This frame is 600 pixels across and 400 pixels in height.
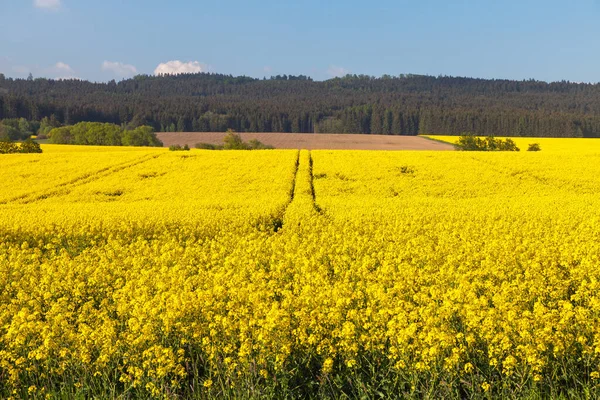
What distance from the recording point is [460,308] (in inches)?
302

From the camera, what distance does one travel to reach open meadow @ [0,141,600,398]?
21.1 feet

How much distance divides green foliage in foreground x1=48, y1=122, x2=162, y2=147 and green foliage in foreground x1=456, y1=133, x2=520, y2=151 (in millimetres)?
44771

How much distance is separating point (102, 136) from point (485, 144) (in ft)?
182

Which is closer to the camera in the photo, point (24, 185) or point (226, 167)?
point (24, 185)

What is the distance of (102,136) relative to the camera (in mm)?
81938

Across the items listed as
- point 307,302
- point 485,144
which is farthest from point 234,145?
point 307,302

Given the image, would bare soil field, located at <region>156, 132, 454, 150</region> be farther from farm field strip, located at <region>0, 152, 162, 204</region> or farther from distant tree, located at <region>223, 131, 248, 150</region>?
farm field strip, located at <region>0, 152, 162, 204</region>

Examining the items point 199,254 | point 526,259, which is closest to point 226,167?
point 199,254

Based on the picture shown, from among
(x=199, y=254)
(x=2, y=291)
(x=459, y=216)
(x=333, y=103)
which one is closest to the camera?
(x=2, y=291)

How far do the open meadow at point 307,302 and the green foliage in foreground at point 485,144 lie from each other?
153ft

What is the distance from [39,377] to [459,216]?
14579 millimetres

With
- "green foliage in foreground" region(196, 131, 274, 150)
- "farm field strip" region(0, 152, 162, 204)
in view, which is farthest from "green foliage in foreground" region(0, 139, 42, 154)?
"green foliage in foreground" region(196, 131, 274, 150)

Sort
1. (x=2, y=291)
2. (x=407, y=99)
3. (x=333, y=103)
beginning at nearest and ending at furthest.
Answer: (x=2, y=291)
(x=333, y=103)
(x=407, y=99)

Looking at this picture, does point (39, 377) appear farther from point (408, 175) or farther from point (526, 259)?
point (408, 175)
